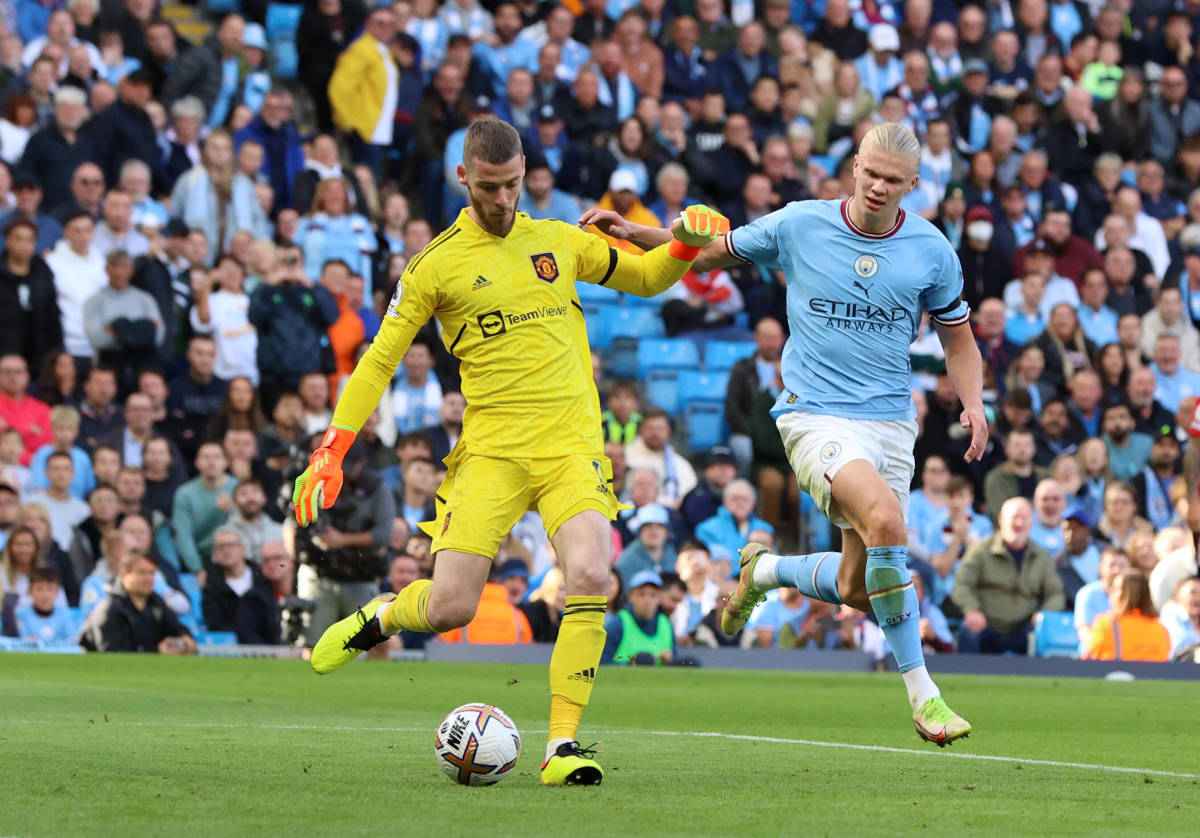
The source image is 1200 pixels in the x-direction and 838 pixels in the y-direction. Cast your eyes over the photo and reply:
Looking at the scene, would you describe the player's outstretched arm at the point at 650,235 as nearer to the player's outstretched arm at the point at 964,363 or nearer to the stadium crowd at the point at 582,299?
the player's outstretched arm at the point at 964,363

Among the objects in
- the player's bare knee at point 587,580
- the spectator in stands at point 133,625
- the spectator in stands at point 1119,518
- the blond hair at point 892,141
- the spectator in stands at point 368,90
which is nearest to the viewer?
the player's bare knee at point 587,580

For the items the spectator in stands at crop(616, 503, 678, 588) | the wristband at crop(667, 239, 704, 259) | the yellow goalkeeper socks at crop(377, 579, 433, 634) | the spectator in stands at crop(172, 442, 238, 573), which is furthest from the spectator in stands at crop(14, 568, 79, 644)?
the wristband at crop(667, 239, 704, 259)

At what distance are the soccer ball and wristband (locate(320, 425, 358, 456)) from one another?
119cm

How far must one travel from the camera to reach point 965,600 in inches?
667

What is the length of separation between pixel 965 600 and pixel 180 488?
6.64 m

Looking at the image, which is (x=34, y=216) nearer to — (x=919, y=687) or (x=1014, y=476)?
(x=1014, y=476)

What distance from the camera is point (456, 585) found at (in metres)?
8.04

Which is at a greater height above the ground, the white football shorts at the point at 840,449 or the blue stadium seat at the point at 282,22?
the blue stadium seat at the point at 282,22

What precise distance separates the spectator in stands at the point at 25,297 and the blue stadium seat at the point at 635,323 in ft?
18.2

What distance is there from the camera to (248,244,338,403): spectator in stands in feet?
58.2

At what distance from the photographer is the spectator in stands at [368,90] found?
66.2 feet

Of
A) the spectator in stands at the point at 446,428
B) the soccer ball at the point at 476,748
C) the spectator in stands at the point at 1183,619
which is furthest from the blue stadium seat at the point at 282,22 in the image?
the soccer ball at the point at 476,748

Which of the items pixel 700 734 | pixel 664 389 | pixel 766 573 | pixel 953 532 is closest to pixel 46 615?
pixel 664 389

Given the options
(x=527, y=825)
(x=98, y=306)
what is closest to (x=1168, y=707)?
(x=527, y=825)
